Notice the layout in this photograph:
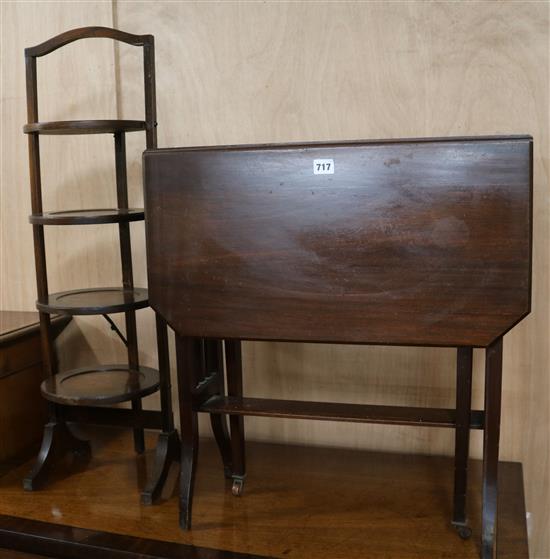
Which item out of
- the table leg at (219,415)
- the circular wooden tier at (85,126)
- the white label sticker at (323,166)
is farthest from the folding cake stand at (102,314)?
the white label sticker at (323,166)

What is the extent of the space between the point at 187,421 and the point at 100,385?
0.37 m

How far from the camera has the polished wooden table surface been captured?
1770 mm

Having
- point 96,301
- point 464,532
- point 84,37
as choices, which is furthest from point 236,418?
point 84,37

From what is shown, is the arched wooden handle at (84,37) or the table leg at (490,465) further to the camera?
the arched wooden handle at (84,37)

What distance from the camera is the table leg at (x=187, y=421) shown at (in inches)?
72.5

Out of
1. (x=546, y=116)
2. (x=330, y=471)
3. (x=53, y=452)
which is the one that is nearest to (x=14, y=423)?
(x=53, y=452)

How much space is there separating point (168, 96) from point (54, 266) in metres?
0.73

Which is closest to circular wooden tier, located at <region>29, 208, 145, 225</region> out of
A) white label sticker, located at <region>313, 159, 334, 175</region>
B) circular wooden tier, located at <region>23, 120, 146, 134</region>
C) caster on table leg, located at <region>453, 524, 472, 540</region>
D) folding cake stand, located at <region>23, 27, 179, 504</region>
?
folding cake stand, located at <region>23, 27, 179, 504</region>

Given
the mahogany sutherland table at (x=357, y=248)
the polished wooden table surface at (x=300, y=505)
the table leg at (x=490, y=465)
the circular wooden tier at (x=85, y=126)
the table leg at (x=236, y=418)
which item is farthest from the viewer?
the table leg at (x=236, y=418)

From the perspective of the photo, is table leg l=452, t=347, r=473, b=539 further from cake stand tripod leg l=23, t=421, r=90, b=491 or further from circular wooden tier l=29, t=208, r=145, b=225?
cake stand tripod leg l=23, t=421, r=90, b=491

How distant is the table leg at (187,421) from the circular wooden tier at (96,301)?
0.25 metres

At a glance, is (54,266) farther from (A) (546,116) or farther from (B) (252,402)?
(A) (546,116)

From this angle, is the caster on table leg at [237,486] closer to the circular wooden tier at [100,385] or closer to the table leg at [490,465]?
the circular wooden tier at [100,385]

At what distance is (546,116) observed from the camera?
202 centimetres
